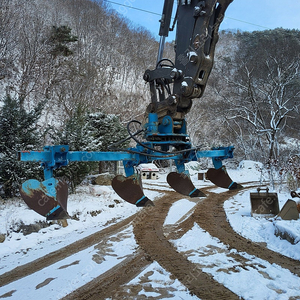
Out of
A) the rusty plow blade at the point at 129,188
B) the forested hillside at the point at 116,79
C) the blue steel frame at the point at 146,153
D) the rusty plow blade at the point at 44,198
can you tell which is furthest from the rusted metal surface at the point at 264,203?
the rusty plow blade at the point at 44,198

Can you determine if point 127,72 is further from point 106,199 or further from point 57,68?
point 106,199

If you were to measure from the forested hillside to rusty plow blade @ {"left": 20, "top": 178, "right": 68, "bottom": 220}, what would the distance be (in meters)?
5.96

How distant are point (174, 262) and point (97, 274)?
1259mm

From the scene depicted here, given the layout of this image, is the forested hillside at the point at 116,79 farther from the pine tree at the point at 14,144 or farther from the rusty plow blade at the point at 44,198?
the rusty plow blade at the point at 44,198

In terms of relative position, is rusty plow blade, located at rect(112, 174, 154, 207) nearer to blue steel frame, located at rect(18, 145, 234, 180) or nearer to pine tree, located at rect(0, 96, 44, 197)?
blue steel frame, located at rect(18, 145, 234, 180)

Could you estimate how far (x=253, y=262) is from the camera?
14.1ft

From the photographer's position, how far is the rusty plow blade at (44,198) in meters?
2.82

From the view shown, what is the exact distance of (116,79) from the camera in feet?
101

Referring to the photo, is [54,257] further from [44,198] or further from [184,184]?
[184,184]

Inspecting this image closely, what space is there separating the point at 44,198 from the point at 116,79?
96.8ft

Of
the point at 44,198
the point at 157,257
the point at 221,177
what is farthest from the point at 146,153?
the point at 157,257

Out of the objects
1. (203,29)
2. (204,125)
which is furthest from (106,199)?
(204,125)

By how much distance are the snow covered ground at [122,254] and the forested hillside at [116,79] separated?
10.9 feet

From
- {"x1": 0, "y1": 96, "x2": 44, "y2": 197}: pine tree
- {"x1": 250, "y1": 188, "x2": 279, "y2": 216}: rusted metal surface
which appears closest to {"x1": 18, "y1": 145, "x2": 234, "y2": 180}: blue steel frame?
{"x1": 250, "y1": 188, "x2": 279, "y2": 216}: rusted metal surface
